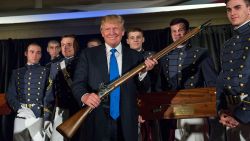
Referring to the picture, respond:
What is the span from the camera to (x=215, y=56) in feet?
20.3

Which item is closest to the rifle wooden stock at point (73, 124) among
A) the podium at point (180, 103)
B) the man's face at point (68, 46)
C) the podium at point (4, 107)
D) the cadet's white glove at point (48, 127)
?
the podium at point (180, 103)

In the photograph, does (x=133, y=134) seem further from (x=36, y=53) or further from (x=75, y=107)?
(x=36, y=53)

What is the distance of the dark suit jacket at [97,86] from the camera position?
96.2 inches

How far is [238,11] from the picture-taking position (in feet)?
8.61

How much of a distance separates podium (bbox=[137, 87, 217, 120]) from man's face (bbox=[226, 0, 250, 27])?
0.60 meters

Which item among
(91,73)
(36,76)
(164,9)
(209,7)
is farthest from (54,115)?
(209,7)

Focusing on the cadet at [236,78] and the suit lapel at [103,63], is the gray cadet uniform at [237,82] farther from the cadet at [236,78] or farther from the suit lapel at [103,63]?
the suit lapel at [103,63]

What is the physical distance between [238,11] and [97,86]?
1.20 m

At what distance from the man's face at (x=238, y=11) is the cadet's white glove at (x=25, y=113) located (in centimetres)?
265

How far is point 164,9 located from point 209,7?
760 mm

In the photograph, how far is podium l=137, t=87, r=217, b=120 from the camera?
115 inches

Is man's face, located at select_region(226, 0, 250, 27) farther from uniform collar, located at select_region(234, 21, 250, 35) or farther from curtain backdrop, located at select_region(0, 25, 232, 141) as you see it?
curtain backdrop, located at select_region(0, 25, 232, 141)

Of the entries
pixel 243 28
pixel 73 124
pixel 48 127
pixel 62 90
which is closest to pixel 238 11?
pixel 243 28

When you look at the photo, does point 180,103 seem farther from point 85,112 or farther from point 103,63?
point 85,112
